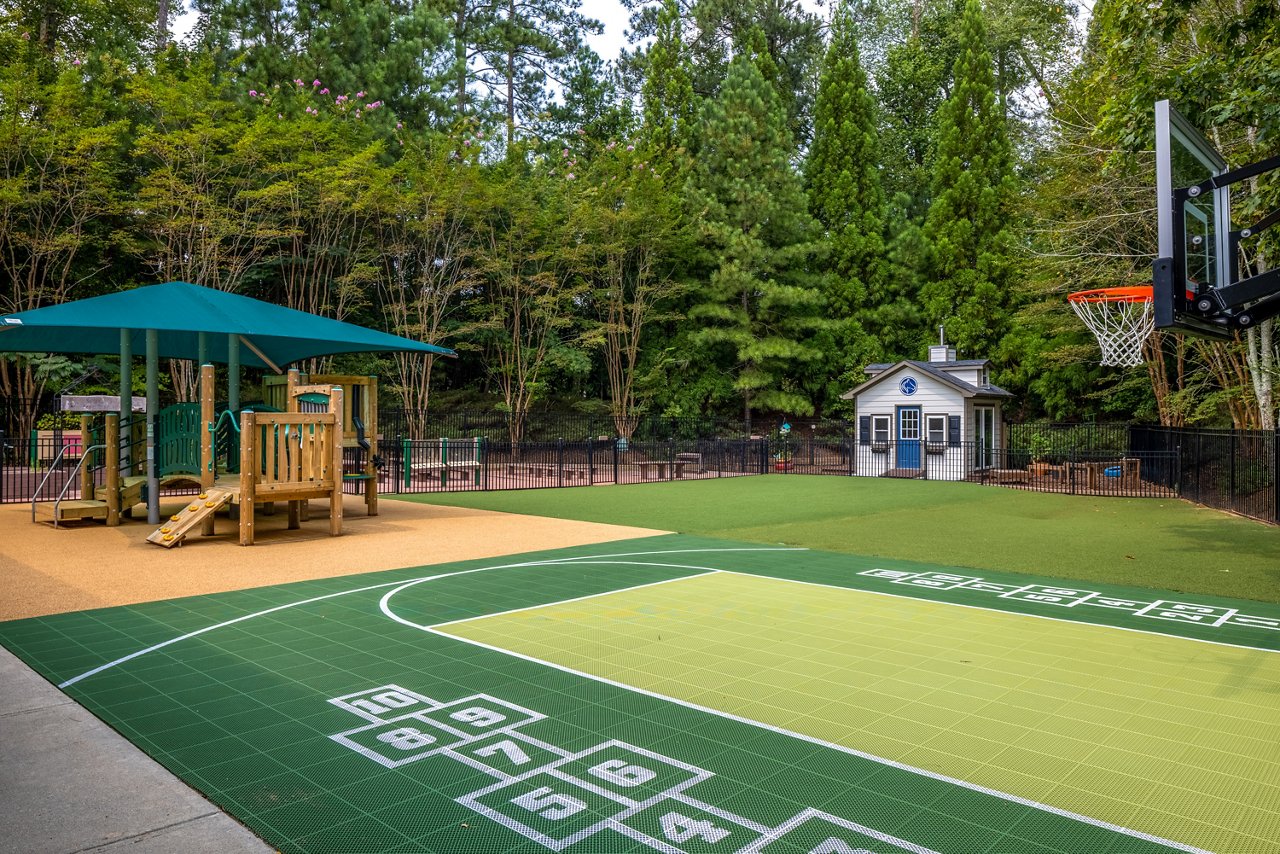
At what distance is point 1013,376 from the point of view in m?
33.4

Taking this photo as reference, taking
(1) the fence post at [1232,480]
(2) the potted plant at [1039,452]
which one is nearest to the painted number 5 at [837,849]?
(1) the fence post at [1232,480]

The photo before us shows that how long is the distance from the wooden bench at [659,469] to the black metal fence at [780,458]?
55mm

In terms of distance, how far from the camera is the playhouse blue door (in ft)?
90.8

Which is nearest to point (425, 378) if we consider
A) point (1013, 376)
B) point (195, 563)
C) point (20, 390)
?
point (20, 390)

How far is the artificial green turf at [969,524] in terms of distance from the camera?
10.0 metres

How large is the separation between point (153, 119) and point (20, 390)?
965 cm

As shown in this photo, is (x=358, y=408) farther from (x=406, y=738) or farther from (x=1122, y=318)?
(x=1122, y=318)

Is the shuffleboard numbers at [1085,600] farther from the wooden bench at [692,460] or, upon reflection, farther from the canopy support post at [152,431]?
the wooden bench at [692,460]

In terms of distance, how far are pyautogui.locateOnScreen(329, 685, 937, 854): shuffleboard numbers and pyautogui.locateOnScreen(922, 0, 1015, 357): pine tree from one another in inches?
1316

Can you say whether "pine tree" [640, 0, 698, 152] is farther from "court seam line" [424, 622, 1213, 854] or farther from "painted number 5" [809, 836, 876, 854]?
"painted number 5" [809, 836, 876, 854]

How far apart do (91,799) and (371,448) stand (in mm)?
12154

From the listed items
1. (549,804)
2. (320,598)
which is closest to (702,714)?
(549,804)

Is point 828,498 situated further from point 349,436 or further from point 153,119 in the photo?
point 153,119

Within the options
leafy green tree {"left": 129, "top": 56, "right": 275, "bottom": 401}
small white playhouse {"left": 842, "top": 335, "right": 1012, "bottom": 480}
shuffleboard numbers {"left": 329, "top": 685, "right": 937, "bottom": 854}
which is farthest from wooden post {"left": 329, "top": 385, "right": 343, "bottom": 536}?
small white playhouse {"left": 842, "top": 335, "right": 1012, "bottom": 480}
